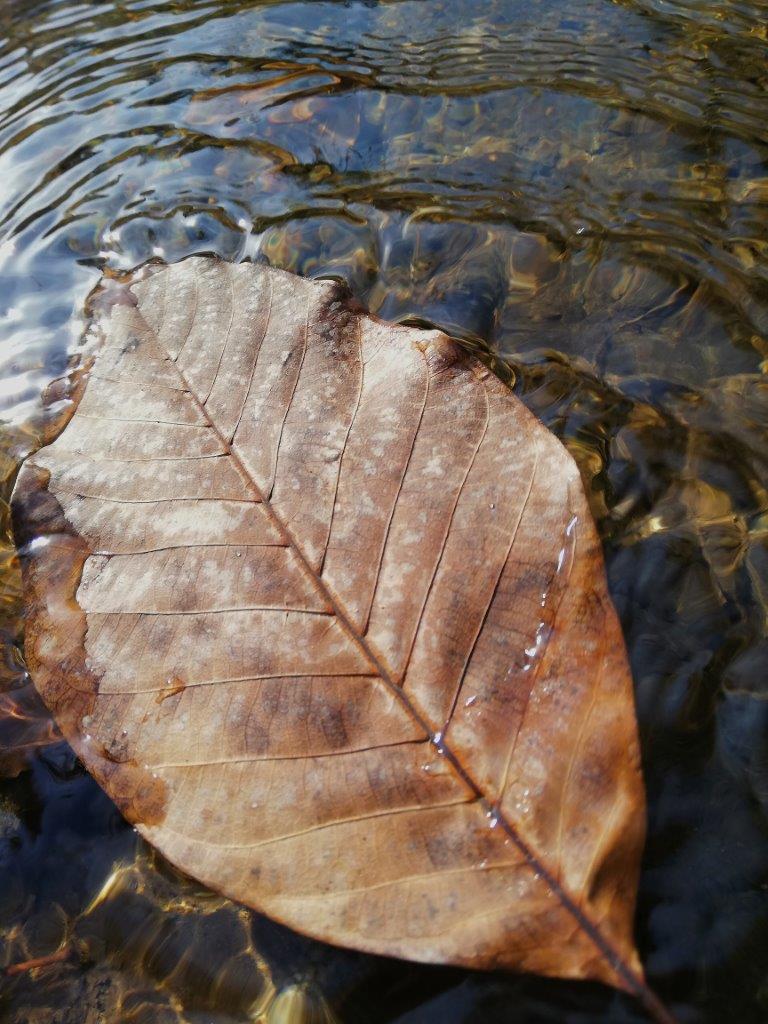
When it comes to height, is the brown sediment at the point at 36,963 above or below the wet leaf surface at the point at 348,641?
below

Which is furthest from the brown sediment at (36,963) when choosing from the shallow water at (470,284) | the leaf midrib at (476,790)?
the leaf midrib at (476,790)

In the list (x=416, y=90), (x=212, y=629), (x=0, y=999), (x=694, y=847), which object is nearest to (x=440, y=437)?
(x=212, y=629)

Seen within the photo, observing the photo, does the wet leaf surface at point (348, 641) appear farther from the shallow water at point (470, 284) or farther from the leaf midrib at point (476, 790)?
the shallow water at point (470, 284)

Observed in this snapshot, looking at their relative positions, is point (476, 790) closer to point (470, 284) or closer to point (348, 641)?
point (348, 641)

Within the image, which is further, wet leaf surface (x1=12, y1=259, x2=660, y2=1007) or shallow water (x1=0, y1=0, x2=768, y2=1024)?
shallow water (x1=0, y1=0, x2=768, y2=1024)

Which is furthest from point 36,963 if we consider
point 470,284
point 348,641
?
point 470,284

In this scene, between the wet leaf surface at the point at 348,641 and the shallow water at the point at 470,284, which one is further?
the shallow water at the point at 470,284

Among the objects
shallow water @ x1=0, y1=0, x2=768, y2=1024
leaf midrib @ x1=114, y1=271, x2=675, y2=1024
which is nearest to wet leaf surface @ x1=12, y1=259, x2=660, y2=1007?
leaf midrib @ x1=114, y1=271, x2=675, y2=1024

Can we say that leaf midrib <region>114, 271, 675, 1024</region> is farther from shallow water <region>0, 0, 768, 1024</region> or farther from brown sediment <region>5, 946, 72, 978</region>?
brown sediment <region>5, 946, 72, 978</region>
